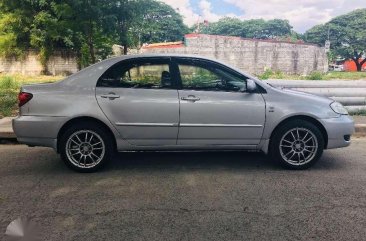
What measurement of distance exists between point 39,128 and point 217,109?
7.68 feet

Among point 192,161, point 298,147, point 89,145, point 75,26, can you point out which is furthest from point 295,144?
point 75,26

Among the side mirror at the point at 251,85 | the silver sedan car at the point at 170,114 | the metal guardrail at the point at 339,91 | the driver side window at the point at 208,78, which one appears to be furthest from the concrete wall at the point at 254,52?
the side mirror at the point at 251,85

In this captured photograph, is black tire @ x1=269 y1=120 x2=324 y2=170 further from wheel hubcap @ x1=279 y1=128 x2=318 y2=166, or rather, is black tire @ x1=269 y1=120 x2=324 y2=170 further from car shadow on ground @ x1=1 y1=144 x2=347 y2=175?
car shadow on ground @ x1=1 y1=144 x2=347 y2=175

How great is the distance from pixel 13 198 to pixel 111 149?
1.38m

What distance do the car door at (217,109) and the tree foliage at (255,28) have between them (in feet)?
335

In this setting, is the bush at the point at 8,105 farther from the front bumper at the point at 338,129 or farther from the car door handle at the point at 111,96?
the front bumper at the point at 338,129

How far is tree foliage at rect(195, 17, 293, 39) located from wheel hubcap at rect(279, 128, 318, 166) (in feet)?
335

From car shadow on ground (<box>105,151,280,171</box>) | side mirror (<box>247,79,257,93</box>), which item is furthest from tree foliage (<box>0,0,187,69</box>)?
side mirror (<box>247,79,257,93</box>)

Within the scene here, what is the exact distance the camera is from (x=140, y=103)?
4887 millimetres

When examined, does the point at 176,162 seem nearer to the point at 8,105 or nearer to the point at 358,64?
the point at 8,105

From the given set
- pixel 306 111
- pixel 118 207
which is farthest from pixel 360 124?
pixel 118 207

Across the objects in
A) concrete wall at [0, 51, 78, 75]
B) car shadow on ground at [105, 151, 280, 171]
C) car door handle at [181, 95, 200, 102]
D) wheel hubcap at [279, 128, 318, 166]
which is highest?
concrete wall at [0, 51, 78, 75]

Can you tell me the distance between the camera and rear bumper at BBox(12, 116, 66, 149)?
4816 millimetres

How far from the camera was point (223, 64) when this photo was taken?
5133mm
